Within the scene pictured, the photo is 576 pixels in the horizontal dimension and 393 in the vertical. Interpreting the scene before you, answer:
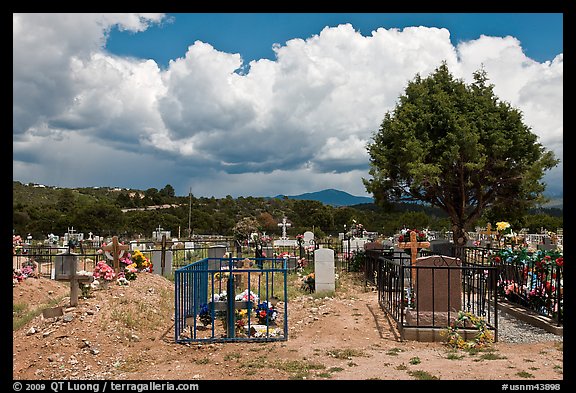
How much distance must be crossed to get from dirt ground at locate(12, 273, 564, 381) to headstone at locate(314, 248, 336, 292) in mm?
3242

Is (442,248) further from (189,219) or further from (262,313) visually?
(189,219)

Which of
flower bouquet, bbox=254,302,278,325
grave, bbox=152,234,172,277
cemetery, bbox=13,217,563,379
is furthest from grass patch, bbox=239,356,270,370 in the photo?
grave, bbox=152,234,172,277

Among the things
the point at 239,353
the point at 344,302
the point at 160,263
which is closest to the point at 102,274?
the point at 239,353

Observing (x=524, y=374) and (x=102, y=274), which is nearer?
(x=524, y=374)

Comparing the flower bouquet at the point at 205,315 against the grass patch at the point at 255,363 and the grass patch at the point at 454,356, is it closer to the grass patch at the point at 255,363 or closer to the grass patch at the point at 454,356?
the grass patch at the point at 255,363

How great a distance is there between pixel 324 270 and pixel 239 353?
6.95 m

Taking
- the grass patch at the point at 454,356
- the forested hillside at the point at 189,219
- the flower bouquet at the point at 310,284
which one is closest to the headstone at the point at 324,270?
the flower bouquet at the point at 310,284

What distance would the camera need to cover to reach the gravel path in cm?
863

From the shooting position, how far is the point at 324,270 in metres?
14.3

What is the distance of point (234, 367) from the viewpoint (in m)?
6.85

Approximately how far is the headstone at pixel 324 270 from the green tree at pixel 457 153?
334 inches

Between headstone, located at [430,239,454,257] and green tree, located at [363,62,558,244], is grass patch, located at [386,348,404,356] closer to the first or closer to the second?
headstone, located at [430,239,454,257]
